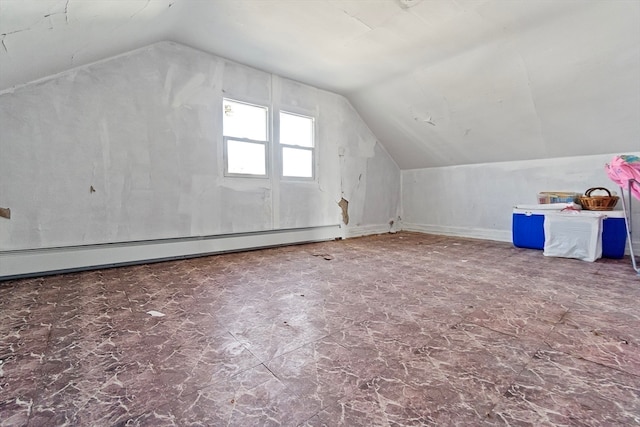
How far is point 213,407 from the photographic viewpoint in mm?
1031

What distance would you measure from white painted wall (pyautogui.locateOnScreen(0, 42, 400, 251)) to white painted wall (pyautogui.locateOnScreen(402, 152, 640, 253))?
2.72 metres

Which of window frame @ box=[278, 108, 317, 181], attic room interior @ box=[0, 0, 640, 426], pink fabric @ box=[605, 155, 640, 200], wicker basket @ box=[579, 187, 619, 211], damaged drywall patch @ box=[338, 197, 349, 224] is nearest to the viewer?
attic room interior @ box=[0, 0, 640, 426]

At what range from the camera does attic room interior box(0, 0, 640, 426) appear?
1165 mm

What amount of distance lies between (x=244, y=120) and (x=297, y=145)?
0.95 metres

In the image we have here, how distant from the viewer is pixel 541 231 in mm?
4031

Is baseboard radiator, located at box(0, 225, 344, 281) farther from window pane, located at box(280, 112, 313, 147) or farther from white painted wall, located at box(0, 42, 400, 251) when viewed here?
Result: window pane, located at box(280, 112, 313, 147)

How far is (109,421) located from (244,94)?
4008mm

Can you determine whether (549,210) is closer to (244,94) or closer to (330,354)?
(330,354)

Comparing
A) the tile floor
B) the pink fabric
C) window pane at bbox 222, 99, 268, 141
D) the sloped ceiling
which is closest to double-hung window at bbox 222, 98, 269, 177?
window pane at bbox 222, 99, 268, 141

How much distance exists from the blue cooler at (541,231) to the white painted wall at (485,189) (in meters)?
0.45

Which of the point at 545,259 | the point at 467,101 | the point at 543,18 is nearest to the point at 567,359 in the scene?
the point at 545,259

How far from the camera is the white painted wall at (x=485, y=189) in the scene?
13.4 feet

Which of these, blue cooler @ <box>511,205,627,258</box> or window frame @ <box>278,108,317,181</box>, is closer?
blue cooler @ <box>511,205,627,258</box>

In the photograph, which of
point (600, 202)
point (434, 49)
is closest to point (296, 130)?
point (434, 49)
